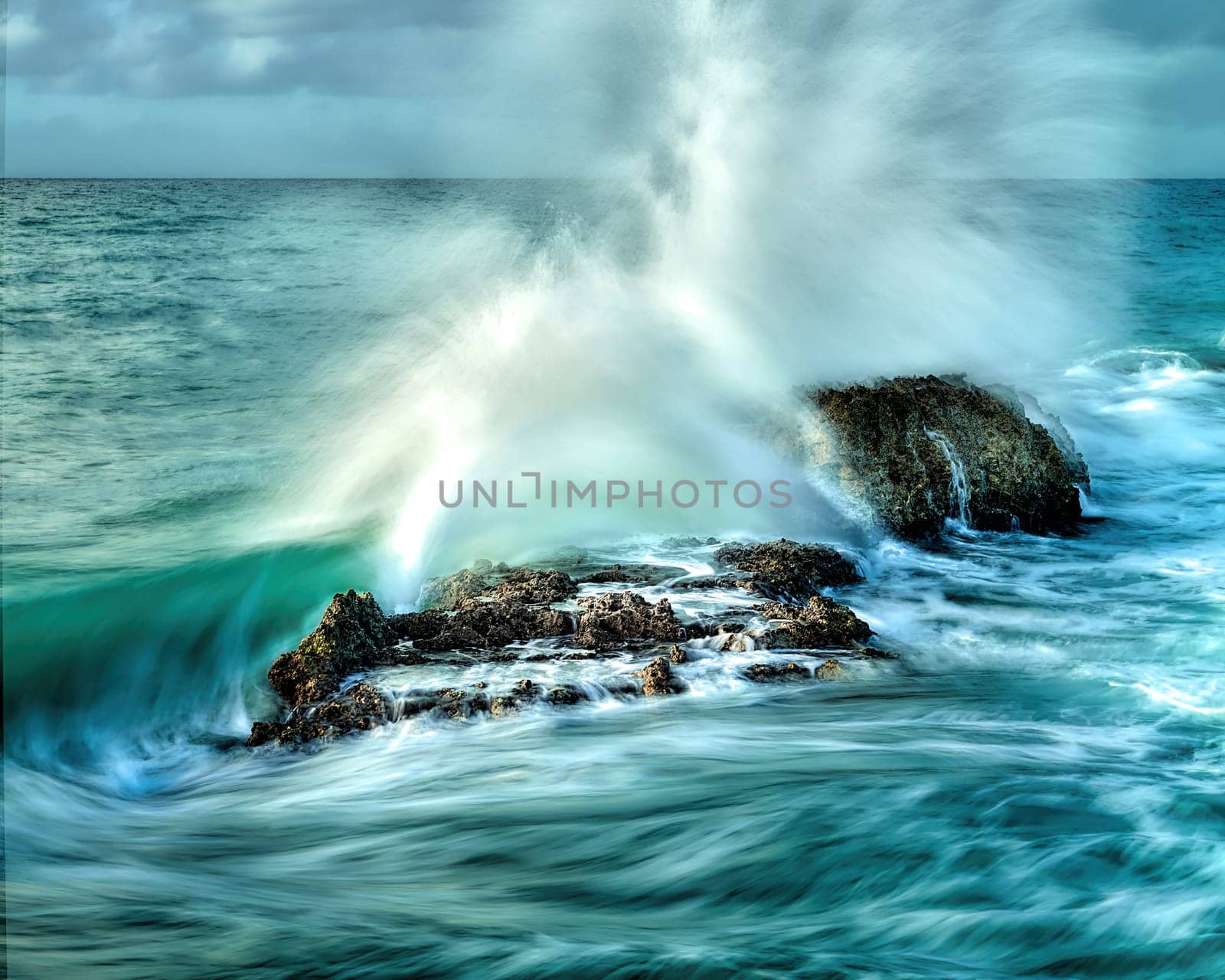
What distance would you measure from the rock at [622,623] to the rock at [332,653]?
115 cm

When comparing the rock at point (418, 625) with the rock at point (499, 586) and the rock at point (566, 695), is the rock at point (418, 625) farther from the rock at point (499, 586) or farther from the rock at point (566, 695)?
the rock at point (566, 695)

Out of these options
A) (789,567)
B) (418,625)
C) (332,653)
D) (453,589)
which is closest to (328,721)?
(332,653)

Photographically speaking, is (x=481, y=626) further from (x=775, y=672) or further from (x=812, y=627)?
(x=812, y=627)

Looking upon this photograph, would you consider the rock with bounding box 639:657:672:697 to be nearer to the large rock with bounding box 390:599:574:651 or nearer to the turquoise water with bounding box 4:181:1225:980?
the turquoise water with bounding box 4:181:1225:980

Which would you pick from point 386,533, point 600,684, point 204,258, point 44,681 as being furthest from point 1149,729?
point 204,258

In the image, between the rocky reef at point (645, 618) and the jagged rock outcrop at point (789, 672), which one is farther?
the jagged rock outcrop at point (789, 672)

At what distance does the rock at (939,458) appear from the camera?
8719mm

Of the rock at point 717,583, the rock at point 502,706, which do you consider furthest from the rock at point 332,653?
the rock at point 717,583

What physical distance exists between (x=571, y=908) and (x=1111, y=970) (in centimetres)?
178

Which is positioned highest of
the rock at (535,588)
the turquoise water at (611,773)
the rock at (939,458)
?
the rock at (939,458)

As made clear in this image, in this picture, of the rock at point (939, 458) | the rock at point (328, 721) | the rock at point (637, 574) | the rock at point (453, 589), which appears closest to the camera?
the rock at point (328, 721)

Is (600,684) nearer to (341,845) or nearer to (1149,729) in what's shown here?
(341,845)

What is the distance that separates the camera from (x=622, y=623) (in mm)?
6383

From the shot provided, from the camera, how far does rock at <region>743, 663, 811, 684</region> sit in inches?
233
